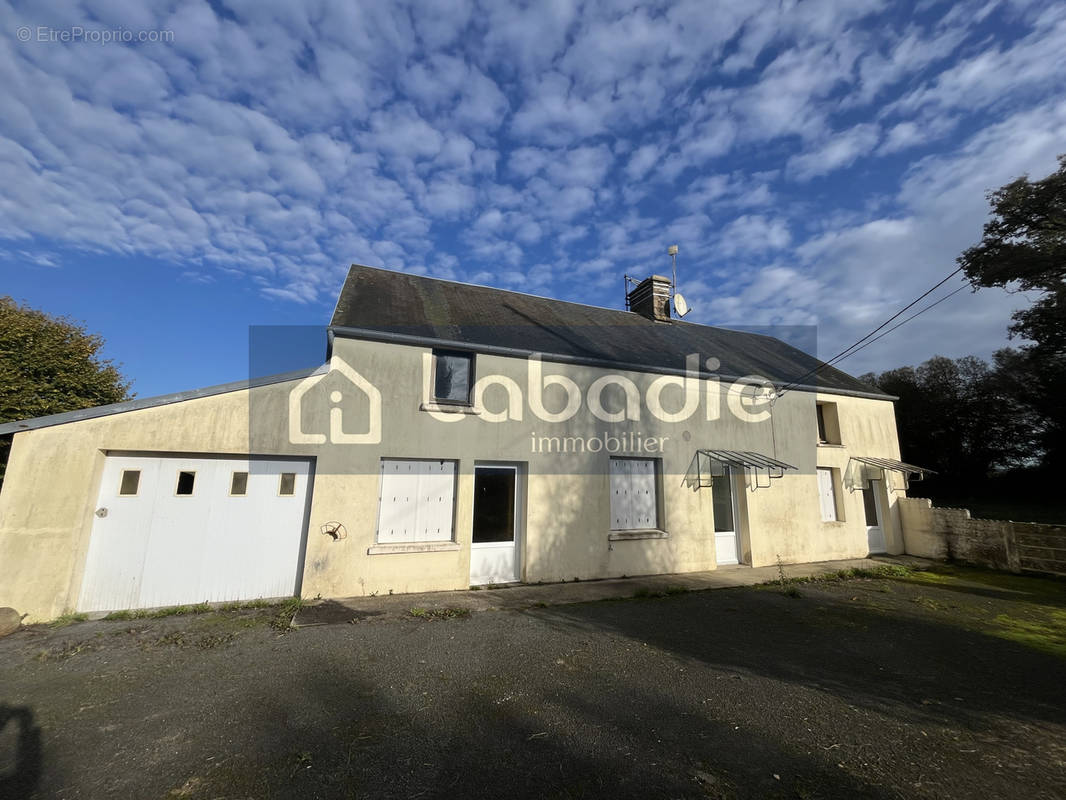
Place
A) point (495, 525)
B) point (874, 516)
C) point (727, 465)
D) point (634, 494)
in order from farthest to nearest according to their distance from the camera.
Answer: point (874, 516) < point (727, 465) < point (634, 494) < point (495, 525)

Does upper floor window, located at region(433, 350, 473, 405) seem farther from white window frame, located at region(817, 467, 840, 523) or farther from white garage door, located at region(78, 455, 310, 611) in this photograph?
white window frame, located at region(817, 467, 840, 523)

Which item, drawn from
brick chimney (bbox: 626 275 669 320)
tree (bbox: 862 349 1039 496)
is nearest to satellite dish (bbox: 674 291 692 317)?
brick chimney (bbox: 626 275 669 320)

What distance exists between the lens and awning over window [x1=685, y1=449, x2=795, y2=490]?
9.22m

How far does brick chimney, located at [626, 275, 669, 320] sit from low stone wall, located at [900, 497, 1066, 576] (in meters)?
8.65

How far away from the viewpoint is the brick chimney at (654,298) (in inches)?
575

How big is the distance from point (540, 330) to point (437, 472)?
14.2ft

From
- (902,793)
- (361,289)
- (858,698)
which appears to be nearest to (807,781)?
(902,793)

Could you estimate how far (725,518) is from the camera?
388 inches

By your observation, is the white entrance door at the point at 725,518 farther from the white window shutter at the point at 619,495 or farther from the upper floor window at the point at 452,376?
the upper floor window at the point at 452,376

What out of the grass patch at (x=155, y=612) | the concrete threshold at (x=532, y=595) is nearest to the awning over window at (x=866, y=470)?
the concrete threshold at (x=532, y=595)

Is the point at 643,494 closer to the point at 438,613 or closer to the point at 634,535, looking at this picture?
Result: the point at 634,535

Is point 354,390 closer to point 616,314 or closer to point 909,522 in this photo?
point 616,314

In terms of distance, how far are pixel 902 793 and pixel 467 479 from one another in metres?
6.12

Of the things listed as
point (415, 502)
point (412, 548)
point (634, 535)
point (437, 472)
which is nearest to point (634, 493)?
point (634, 535)
